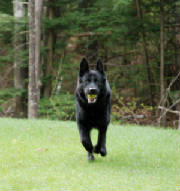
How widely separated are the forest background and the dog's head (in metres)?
11.0

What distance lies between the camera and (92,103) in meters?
7.14

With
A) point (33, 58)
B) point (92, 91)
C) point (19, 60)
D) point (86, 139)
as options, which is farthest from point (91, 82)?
point (19, 60)

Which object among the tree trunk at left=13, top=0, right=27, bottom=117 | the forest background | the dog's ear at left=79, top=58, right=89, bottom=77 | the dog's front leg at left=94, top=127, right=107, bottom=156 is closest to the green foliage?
the forest background

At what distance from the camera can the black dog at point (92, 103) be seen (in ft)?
23.0

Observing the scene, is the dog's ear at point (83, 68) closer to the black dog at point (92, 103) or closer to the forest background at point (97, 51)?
the black dog at point (92, 103)

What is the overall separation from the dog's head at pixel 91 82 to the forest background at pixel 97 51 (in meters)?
11.0

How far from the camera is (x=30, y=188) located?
589 cm

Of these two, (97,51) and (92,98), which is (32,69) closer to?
(97,51)

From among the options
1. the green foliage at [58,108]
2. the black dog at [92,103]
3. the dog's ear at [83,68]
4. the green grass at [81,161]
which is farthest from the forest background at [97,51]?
the dog's ear at [83,68]

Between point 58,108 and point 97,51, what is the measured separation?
5692 mm

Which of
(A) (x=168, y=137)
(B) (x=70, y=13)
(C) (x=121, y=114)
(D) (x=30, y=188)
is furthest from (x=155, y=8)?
(D) (x=30, y=188)

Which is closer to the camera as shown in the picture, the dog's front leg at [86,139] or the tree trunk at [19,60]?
the dog's front leg at [86,139]

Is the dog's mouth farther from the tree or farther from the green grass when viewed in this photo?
the tree

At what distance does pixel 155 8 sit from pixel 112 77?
4.95m
